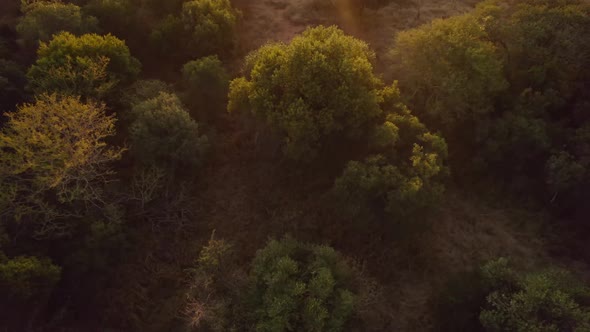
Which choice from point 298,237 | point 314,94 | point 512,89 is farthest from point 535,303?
point 314,94

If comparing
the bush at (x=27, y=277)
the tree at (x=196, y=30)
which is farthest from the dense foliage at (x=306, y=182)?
the tree at (x=196, y=30)

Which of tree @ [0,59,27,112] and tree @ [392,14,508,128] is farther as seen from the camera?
tree @ [0,59,27,112]

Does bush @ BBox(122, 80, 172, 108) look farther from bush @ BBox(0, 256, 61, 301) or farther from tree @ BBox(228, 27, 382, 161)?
bush @ BBox(0, 256, 61, 301)

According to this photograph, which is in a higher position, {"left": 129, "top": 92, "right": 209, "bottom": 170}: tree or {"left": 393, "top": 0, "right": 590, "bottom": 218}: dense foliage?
{"left": 393, "top": 0, "right": 590, "bottom": 218}: dense foliage

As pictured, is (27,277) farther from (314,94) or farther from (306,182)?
(314,94)

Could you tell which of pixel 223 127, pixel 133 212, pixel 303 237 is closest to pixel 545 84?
pixel 303 237

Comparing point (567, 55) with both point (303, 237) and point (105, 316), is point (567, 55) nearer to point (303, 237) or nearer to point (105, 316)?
point (303, 237)

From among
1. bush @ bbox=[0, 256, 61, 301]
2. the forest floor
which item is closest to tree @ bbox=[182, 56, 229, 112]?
the forest floor
